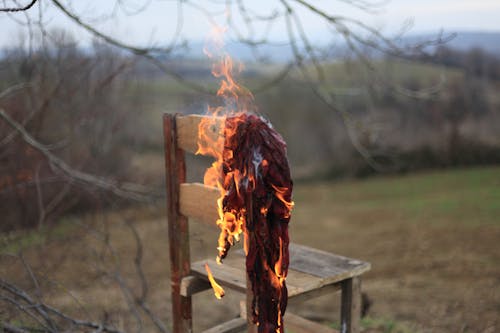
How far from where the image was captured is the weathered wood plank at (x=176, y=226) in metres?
3.01

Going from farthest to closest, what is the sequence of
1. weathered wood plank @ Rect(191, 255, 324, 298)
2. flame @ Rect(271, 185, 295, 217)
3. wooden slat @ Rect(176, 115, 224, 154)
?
wooden slat @ Rect(176, 115, 224, 154) → weathered wood plank @ Rect(191, 255, 324, 298) → flame @ Rect(271, 185, 295, 217)

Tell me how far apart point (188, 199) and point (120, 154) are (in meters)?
7.75

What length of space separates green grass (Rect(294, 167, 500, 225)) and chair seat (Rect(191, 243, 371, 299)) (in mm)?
7106

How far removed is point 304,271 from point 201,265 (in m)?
0.67

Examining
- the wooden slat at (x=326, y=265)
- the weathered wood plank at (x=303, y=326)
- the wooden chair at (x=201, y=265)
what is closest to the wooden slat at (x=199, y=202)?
the wooden chair at (x=201, y=265)

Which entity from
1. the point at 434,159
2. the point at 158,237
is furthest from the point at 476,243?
the point at 434,159

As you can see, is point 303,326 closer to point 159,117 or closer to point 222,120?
point 222,120

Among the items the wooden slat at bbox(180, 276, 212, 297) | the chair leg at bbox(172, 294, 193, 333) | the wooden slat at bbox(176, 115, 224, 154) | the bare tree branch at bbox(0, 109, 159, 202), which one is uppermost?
the wooden slat at bbox(176, 115, 224, 154)

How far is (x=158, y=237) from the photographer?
945 centimetres

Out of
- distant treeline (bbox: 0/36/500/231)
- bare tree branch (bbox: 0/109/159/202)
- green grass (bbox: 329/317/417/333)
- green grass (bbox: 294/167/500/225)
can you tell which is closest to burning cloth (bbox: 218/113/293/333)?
distant treeline (bbox: 0/36/500/231)

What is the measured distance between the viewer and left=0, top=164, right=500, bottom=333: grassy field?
16.4 ft

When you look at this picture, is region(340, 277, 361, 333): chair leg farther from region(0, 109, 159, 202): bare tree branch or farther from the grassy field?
region(0, 109, 159, 202): bare tree branch

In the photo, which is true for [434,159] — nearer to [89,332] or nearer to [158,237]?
[158,237]

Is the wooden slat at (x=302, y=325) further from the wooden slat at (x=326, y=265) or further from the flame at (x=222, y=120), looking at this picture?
the flame at (x=222, y=120)
